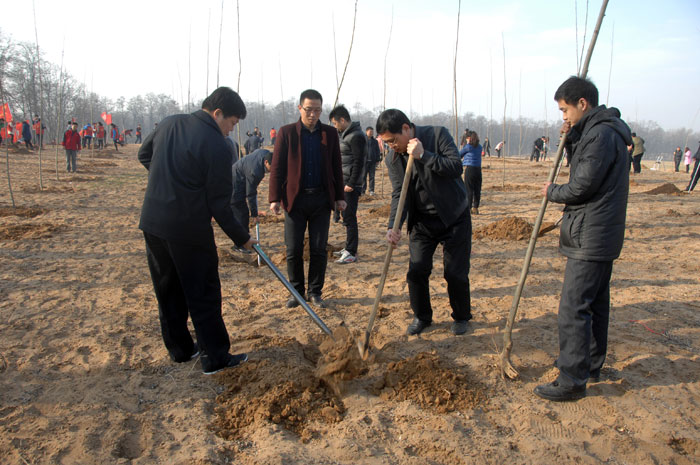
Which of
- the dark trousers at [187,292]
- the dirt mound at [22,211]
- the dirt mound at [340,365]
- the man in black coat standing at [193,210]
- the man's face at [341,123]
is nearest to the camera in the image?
the man in black coat standing at [193,210]

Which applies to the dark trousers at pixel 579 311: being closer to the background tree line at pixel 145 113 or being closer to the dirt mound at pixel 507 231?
the dirt mound at pixel 507 231

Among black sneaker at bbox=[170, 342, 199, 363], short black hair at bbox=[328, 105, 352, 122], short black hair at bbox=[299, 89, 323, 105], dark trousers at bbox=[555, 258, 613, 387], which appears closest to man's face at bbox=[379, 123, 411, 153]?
short black hair at bbox=[299, 89, 323, 105]

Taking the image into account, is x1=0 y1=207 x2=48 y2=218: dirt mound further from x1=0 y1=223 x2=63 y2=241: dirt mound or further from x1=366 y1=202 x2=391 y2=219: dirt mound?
x1=366 y1=202 x2=391 y2=219: dirt mound

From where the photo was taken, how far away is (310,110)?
12.2 feet

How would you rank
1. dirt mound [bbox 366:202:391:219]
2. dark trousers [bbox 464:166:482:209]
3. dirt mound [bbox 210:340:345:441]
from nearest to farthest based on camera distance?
dirt mound [bbox 210:340:345:441]
dark trousers [bbox 464:166:482:209]
dirt mound [bbox 366:202:391:219]

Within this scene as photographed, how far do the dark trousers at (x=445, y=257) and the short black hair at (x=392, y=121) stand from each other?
2.38 ft

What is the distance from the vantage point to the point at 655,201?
33.4 feet

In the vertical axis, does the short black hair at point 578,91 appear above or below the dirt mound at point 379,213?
above

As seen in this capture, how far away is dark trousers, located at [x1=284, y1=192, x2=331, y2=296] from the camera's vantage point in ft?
12.7

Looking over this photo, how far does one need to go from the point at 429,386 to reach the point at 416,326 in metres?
0.85

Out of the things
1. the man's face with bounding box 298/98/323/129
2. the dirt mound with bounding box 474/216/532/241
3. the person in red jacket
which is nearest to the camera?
the man's face with bounding box 298/98/323/129

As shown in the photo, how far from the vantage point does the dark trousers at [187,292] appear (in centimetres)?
261

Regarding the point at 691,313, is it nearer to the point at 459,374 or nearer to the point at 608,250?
Result: the point at 608,250

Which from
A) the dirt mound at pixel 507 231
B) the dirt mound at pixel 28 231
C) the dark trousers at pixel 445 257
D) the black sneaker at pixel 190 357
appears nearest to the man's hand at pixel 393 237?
the dark trousers at pixel 445 257
